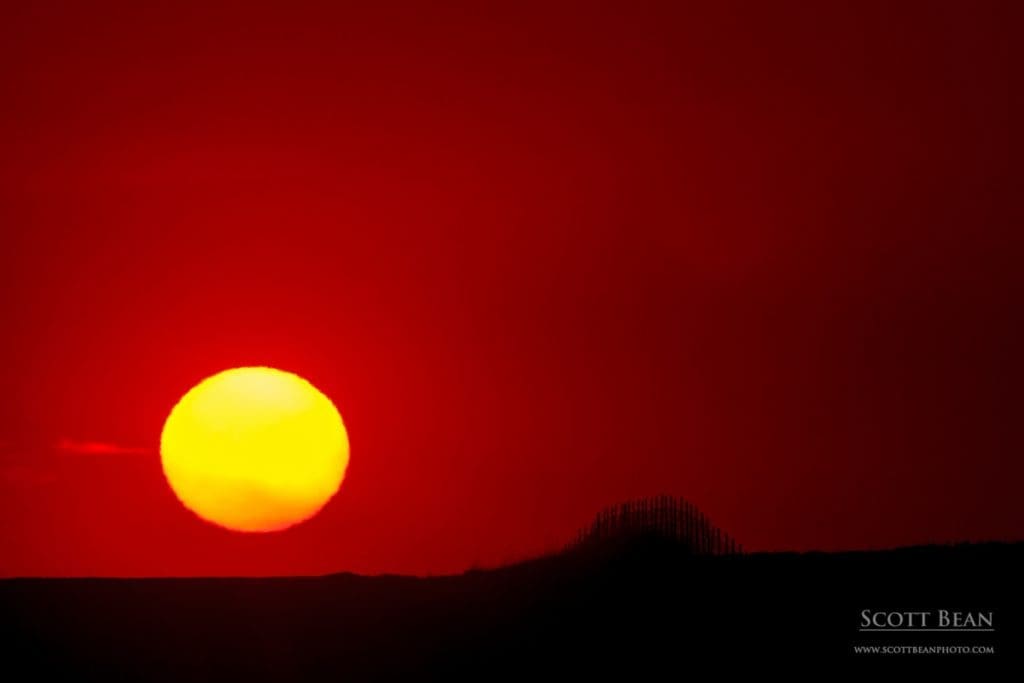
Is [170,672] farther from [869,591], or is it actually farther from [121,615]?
[869,591]

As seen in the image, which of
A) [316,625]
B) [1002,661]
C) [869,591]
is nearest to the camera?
[1002,661]

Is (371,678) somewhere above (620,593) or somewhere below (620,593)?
below

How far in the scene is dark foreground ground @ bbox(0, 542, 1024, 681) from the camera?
3375 centimetres

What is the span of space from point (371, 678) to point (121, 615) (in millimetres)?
5507

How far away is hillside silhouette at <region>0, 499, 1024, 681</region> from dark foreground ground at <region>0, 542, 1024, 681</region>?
0.04m

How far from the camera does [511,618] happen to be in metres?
36.5

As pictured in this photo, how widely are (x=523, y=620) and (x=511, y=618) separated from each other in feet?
1.01

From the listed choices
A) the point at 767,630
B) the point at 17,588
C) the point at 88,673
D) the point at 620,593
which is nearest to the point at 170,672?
the point at 88,673

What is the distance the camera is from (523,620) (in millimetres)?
36250

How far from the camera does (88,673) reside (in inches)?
1412

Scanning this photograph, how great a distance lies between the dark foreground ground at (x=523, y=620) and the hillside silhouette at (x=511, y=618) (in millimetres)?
36

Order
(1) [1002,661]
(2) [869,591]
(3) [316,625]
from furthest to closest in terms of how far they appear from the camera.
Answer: (3) [316,625]
(2) [869,591]
(1) [1002,661]

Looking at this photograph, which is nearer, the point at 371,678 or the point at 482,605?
the point at 371,678

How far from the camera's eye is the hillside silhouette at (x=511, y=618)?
111 feet
